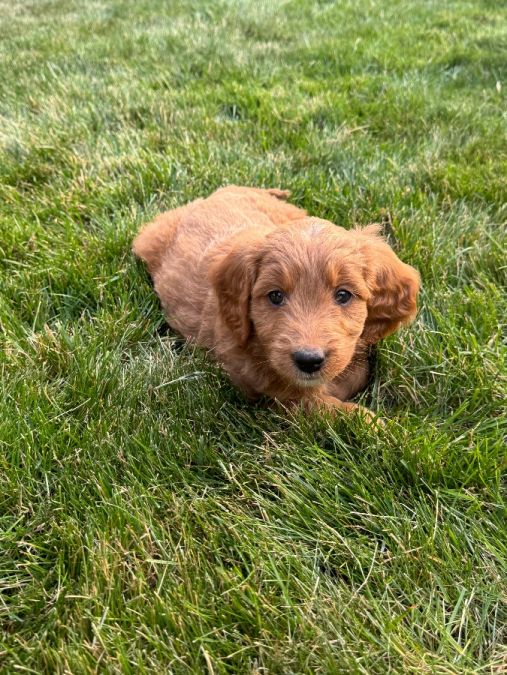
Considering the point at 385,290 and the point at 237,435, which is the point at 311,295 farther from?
the point at 237,435

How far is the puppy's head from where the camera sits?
230 centimetres

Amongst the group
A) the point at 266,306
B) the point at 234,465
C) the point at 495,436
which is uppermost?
the point at 266,306

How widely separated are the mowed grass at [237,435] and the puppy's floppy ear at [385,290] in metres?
0.15

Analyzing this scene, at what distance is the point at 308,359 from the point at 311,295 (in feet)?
1.12

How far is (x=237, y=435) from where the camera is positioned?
260 centimetres

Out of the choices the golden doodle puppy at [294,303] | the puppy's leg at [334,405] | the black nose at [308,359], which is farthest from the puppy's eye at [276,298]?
the puppy's leg at [334,405]

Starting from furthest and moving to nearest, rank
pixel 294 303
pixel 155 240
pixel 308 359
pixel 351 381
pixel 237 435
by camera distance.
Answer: pixel 155 240, pixel 351 381, pixel 237 435, pixel 294 303, pixel 308 359

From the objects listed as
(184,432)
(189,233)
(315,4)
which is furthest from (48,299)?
(315,4)

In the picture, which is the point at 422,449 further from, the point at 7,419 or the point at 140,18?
the point at 140,18

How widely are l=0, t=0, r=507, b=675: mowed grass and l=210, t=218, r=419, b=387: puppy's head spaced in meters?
0.27

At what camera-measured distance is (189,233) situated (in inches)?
136

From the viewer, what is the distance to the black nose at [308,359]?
219 centimetres

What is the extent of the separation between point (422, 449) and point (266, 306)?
84 cm

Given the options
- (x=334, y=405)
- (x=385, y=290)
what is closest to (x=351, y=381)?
(x=334, y=405)
